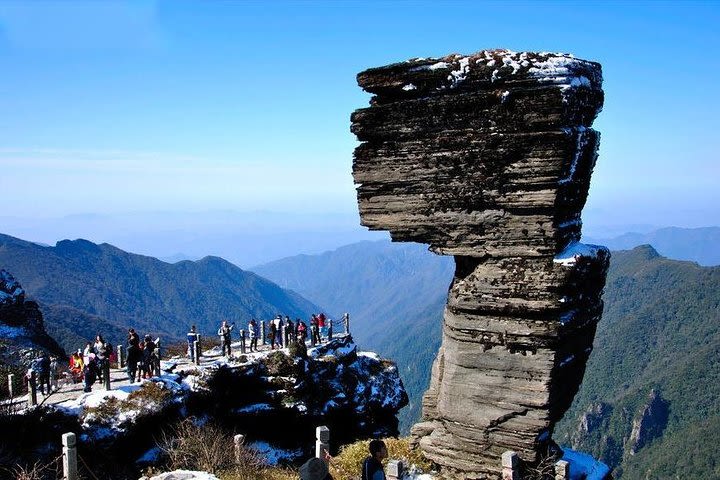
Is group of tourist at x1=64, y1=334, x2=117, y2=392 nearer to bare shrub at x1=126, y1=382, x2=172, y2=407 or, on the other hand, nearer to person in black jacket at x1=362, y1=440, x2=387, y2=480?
bare shrub at x1=126, y1=382, x2=172, y2=407

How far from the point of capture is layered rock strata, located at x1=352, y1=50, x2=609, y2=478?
46.2ft

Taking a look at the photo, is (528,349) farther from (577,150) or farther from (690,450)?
(690,450)

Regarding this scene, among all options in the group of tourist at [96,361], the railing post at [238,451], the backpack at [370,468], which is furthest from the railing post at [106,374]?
the backpack at [370,468]

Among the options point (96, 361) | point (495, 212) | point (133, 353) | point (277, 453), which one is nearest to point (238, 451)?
point (133, 353)

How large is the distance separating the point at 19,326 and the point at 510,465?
31326 millimetres

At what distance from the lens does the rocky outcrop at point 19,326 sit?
31.8m

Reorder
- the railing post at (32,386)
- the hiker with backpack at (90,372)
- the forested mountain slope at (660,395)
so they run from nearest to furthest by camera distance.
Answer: the railing post at (32,386)
the hiker with backpack at (90,372)
the forested mountain slope at (660,395)

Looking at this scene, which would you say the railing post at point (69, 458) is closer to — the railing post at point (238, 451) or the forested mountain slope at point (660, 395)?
the railing post at point (238, 451)

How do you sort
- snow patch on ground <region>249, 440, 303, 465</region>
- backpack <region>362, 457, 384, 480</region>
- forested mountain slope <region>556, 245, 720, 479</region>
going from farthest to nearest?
1. forested mountain slope <region>556, 245, 720, 479</region>
2. snow patch on ground <region>249, 440, 303, 465</region>
3. backpack <region>362, 457, 384, 480</region>

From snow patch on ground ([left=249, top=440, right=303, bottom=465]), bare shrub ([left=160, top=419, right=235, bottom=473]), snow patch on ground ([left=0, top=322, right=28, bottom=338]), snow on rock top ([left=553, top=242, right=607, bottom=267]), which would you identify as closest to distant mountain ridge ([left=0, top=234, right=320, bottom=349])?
snow patch on ground ([left=0, top=322, right=28, bottom=338])

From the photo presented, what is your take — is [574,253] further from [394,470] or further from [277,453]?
[277,453]

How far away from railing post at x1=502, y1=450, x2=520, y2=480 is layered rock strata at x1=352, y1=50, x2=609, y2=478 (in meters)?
0.70

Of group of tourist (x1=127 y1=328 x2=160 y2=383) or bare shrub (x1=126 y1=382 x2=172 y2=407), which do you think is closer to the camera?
bare shrub (x1=126 y1=382 x2=172 y2=407)

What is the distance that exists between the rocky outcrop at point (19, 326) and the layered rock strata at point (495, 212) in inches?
947
